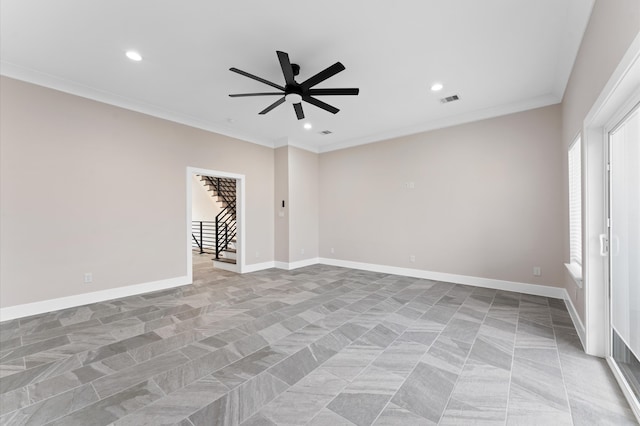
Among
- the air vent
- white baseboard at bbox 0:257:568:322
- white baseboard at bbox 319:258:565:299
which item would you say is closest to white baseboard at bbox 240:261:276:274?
white baseboard at bbox 0:257:568:322

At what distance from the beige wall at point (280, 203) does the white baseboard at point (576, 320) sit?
200 inches

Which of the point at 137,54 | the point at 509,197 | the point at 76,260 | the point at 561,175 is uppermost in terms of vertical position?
the point at 137,54

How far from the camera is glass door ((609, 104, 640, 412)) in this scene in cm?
192

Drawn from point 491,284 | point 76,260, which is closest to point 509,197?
point 491,284

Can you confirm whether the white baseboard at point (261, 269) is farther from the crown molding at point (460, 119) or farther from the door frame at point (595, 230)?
the crown molding at point (460, 119)

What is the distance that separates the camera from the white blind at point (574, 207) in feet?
10.7

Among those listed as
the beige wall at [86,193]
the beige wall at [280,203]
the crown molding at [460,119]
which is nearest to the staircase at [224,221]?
the beige wall at [280,203]

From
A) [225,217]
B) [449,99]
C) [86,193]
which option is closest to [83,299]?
[86,193]

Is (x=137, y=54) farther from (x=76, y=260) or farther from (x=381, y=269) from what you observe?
(x=381, y=269)

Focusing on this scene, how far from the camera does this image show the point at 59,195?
12.4 ft

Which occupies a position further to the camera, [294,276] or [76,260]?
[294,276]

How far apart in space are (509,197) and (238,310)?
4750 millimetres

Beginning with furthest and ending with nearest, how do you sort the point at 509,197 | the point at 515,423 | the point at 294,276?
the point at 294,276 < the point at 509,197 < the point at 515,423

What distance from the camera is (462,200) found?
507 centimetres
